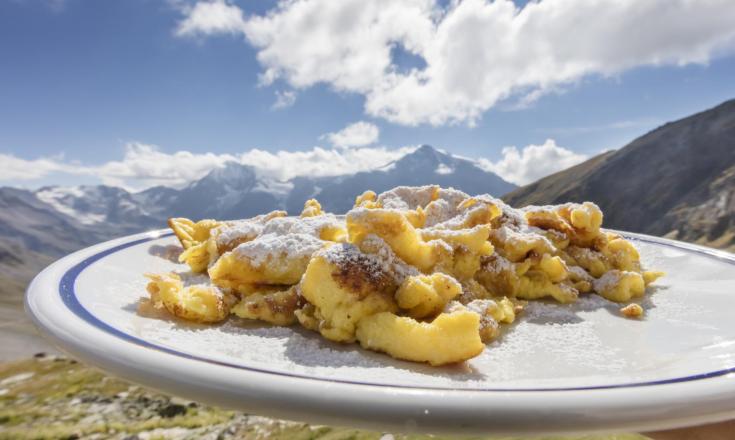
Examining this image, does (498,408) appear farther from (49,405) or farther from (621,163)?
(621,163)

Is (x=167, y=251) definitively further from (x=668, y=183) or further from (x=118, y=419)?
(x=668, y=183)

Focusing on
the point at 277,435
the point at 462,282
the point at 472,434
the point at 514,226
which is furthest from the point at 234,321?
the point at 277,435

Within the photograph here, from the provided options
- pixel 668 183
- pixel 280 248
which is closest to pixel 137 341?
pixel 280 248

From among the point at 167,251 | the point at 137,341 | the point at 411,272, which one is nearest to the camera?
the point at 137,341

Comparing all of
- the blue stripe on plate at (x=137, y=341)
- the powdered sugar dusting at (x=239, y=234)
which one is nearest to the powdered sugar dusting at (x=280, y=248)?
the powdered sugar dusting at (x=239, y=234)

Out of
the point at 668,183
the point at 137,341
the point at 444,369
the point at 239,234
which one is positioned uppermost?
the point at 668,183

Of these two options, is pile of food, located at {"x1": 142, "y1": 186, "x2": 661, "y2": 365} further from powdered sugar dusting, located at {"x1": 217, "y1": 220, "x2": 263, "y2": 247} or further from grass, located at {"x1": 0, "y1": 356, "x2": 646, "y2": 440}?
grass, located at {"x1": 0, "y1": 356, "x2": 646, "y2": 440}

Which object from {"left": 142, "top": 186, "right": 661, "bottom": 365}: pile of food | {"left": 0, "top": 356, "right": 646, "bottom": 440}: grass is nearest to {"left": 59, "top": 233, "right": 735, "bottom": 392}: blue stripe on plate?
{"left": 142, "top": 186, "right": 661, "bottom": 365}: pile of food
